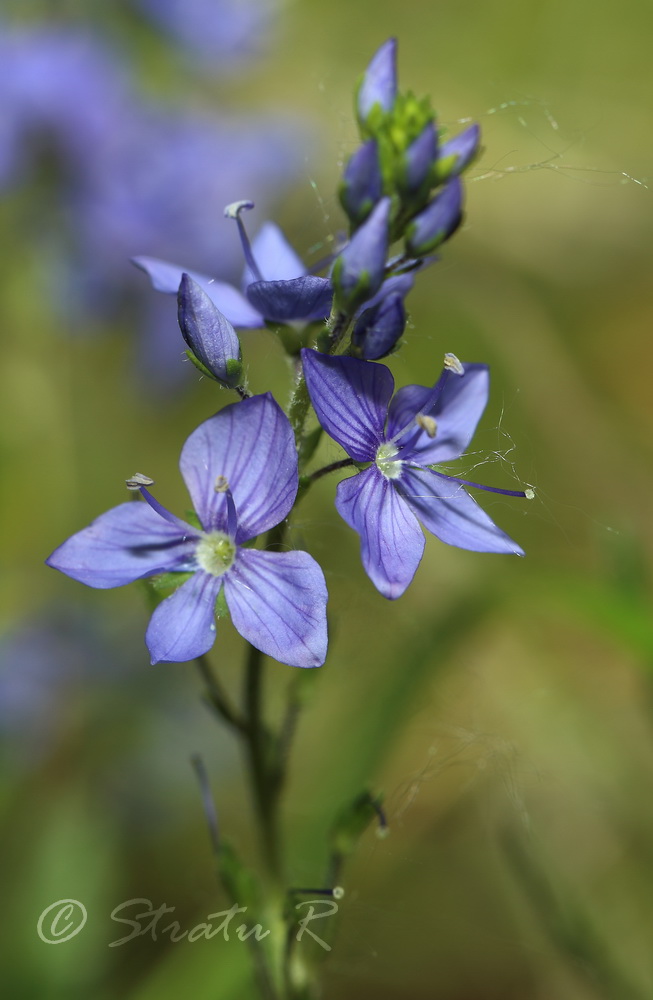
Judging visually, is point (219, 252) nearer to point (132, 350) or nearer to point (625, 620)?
point (132, 350)

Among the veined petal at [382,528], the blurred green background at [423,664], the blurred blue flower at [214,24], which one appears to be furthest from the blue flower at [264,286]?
the blurred blue flower at [214,24]

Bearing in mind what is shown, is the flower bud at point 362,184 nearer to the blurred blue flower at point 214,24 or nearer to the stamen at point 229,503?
the stamen at point 229,503

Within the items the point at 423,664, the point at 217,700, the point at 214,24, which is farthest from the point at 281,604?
the point at 214,24

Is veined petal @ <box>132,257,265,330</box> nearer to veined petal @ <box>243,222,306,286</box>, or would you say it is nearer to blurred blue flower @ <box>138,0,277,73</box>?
veined petal @ <box>243,222,306,286</box>

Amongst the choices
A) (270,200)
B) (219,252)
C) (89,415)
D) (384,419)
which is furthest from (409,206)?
(89,415)

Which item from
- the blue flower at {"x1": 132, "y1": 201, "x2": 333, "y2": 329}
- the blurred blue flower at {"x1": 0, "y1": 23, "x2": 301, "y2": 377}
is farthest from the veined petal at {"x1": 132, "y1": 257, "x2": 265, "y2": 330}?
the blurred blue flower at {"x1": 0, "y1": 23, "x2": 301, "y2": 377}
